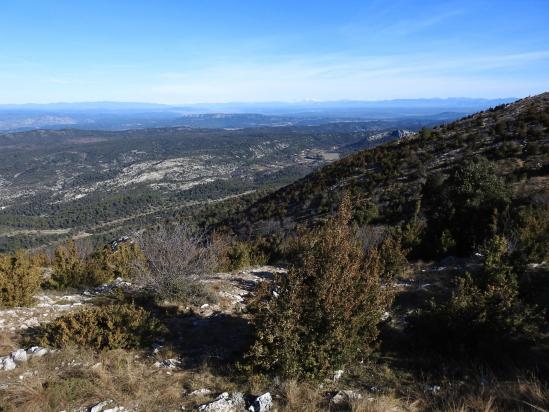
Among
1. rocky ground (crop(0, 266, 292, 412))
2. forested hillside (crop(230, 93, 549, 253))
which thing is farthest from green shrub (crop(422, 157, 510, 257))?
rocky ground (crop(0, 266, 292, 412))

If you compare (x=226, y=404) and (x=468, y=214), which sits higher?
(x=468, y=214)

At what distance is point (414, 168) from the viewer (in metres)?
27.4

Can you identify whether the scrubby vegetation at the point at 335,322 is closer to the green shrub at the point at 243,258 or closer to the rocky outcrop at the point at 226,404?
the rocky outcrop at the point at 226,404

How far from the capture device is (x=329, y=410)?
15.3 ft

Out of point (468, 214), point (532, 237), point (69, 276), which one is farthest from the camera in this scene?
point (468, 214)

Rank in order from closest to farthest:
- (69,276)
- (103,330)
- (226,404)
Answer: (226,404), (103,330), (69,276)

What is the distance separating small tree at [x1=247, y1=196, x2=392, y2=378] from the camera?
534cm

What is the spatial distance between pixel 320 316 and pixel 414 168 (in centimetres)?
2403

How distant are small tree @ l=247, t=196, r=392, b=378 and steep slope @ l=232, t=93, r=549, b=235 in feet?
41.1

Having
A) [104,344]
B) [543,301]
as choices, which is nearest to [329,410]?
[104,344]

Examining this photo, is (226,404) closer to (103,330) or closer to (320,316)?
(320,316)

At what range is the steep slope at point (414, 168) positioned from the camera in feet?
68.5

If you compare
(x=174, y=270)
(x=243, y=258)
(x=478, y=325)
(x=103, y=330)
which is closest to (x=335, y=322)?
(x=478, y=325)

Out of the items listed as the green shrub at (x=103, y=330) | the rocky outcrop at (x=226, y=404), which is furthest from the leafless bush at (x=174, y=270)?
the rocky outcrop at (x=226, y=404)
